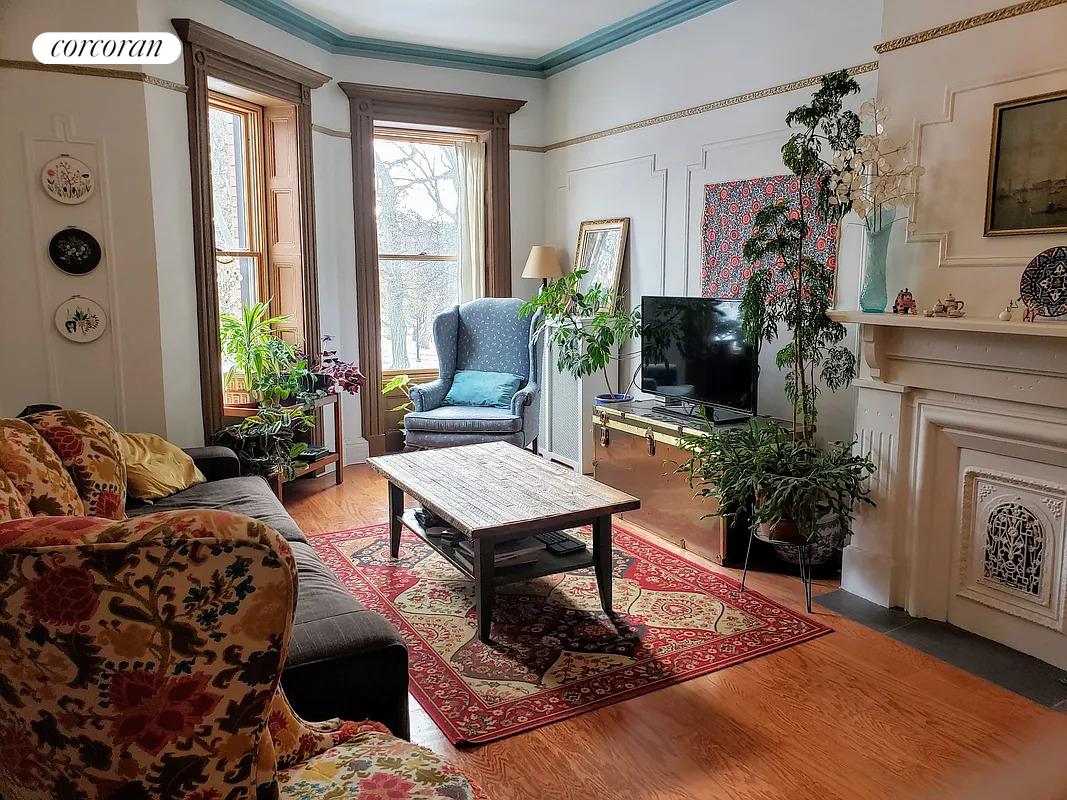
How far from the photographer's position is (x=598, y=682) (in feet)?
8.89

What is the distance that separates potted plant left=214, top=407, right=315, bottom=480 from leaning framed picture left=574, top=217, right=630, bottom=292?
7.08 feet

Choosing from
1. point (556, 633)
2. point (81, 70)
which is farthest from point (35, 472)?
point (81, 70)

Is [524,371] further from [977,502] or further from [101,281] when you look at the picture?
[977,502]

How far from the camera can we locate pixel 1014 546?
2889 millimetres

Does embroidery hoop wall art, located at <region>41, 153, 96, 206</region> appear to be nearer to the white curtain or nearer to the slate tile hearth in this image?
the white curtain

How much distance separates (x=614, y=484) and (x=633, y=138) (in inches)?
87.5

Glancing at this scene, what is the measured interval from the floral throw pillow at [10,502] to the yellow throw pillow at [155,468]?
1531 millimetres

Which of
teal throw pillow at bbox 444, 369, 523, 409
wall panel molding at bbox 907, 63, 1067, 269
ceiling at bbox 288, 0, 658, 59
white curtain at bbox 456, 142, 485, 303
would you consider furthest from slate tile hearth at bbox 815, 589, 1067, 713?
white curtain at bbox 456, 142, 485, 303

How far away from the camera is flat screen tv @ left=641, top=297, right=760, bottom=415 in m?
3.87

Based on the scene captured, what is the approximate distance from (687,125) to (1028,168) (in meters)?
2.18

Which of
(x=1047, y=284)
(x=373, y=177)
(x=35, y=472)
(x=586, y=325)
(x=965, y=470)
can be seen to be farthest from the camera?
(x=373, y=177)

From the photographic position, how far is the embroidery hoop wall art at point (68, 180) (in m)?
3.71

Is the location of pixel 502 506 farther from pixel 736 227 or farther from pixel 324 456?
pixel 324 456

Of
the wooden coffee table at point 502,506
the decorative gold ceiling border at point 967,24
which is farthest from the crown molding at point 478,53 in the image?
the wooden coffee table at point 502,506
